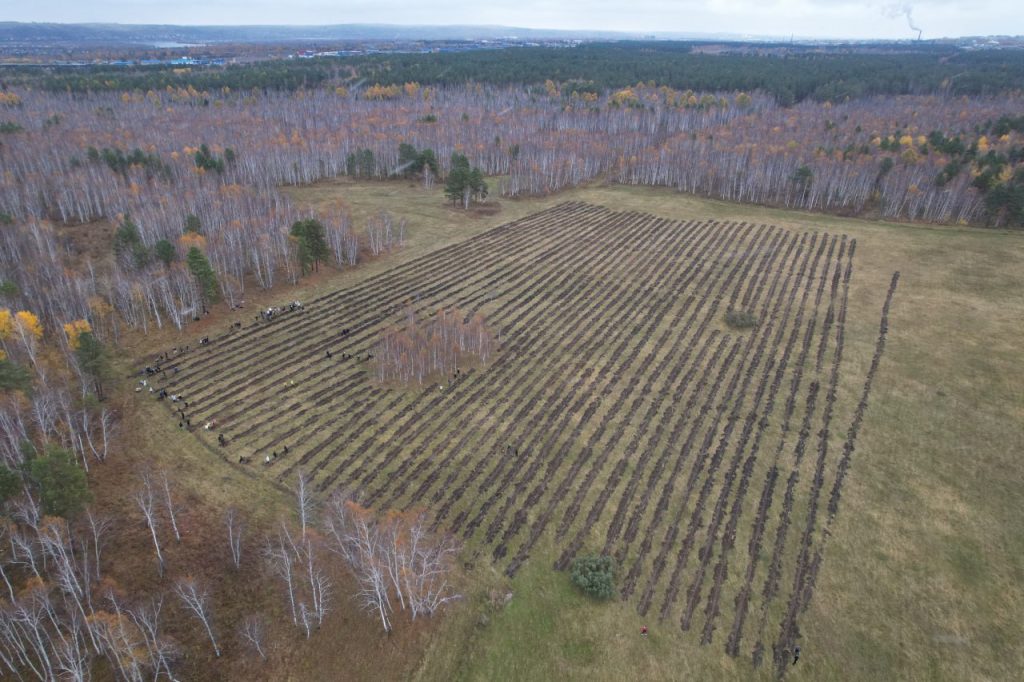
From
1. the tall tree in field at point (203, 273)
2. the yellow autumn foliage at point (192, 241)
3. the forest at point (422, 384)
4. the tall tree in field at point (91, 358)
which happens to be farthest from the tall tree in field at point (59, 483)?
the yellow autumn foliage at point (192, 241)

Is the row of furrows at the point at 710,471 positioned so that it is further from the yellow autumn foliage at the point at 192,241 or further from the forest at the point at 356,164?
the yellow autumn foliage at the point at 192,241

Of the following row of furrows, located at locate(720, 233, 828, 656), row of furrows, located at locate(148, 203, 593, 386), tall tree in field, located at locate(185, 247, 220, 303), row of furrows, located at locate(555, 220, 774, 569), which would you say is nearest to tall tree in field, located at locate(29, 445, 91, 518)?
row of furrows, located at locate(148, 203, 593, 386)

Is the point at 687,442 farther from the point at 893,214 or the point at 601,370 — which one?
the point at 893,214

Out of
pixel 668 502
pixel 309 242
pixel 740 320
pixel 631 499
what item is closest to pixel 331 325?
pixel 309 242

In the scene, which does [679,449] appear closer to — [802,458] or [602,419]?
[602,419]

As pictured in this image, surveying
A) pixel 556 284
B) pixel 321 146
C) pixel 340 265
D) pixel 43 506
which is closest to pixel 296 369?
pixel 43 506

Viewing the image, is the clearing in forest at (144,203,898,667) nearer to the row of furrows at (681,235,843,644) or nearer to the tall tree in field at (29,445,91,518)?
the row of furrows at (681,235,843,644)
